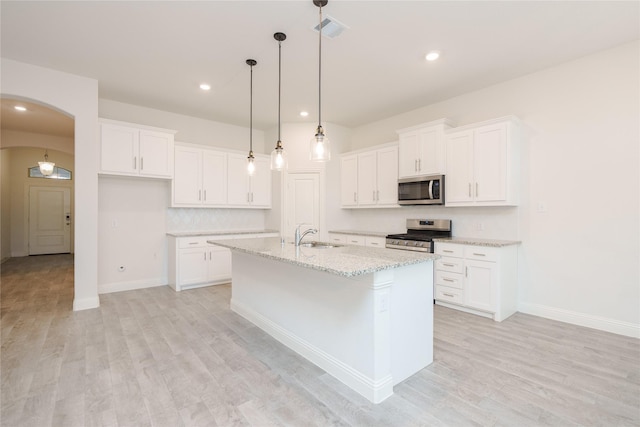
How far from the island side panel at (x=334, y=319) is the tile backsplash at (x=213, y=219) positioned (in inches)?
101

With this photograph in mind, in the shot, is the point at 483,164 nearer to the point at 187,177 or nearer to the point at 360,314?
the point at 360,314

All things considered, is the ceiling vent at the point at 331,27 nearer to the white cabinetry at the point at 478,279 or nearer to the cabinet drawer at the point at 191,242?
the white cabinetry at the point at 478,279

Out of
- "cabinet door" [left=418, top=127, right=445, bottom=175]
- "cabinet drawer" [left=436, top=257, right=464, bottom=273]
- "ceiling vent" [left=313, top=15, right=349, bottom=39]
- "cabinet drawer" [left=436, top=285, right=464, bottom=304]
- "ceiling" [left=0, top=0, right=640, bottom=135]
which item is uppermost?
"ceiling" [left=0, top=0, right=640, bottom=135]

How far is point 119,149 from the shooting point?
4199 mm

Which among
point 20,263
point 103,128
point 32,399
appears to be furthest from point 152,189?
point 20,263

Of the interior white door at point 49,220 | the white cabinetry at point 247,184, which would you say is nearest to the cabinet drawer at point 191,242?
the white cabinetry at point 247,184

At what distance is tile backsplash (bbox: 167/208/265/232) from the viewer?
202 inches

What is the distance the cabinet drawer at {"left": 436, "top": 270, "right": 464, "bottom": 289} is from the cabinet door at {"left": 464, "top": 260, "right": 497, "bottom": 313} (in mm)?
77

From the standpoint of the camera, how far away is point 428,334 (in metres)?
2.42

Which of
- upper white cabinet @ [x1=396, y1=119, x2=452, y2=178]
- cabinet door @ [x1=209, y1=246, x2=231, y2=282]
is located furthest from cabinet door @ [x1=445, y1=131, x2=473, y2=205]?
cabinet door @ [x1=209, y1=246, x2=231, y2=282]

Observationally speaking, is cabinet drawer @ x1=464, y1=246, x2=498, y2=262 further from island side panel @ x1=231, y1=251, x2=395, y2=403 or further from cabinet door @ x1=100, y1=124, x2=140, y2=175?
cabinet door @ x1=100, y1=124, x2=140, y2=175

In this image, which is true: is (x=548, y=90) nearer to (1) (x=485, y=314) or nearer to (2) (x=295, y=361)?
(1) (x=485, y=314)

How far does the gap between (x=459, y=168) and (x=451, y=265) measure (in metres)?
1.27

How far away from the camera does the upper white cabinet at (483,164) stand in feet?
11.5
